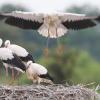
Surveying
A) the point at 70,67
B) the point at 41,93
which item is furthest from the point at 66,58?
the point at 41,93

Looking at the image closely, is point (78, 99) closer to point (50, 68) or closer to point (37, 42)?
point (50, 68)

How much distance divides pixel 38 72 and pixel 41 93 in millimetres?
1488

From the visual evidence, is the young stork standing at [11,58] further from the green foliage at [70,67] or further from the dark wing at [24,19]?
the green foliage at [70,67]

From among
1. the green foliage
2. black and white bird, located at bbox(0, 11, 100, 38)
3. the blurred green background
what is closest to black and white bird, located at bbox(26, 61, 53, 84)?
the blurred green background

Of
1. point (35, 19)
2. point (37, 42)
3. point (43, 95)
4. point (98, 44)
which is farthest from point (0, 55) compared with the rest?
point (98, 44)

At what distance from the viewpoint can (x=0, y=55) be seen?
49.2 feet

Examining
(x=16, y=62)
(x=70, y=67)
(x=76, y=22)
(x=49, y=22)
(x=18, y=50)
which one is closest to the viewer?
(x=16, y=62)

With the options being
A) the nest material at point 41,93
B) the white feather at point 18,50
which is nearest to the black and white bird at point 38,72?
the white feather at point 18,50

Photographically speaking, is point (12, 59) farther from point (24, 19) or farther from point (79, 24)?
point (79, 24)

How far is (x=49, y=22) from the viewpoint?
1734 centimetres

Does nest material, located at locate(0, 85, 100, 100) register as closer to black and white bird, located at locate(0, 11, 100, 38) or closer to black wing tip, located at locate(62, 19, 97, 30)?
black and white bird, located at locate(0, 11, 100, 38)

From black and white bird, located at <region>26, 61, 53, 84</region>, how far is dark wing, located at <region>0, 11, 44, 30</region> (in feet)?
6.78

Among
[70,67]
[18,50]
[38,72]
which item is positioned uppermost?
[70,67]

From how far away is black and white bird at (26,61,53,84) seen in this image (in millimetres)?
15156
